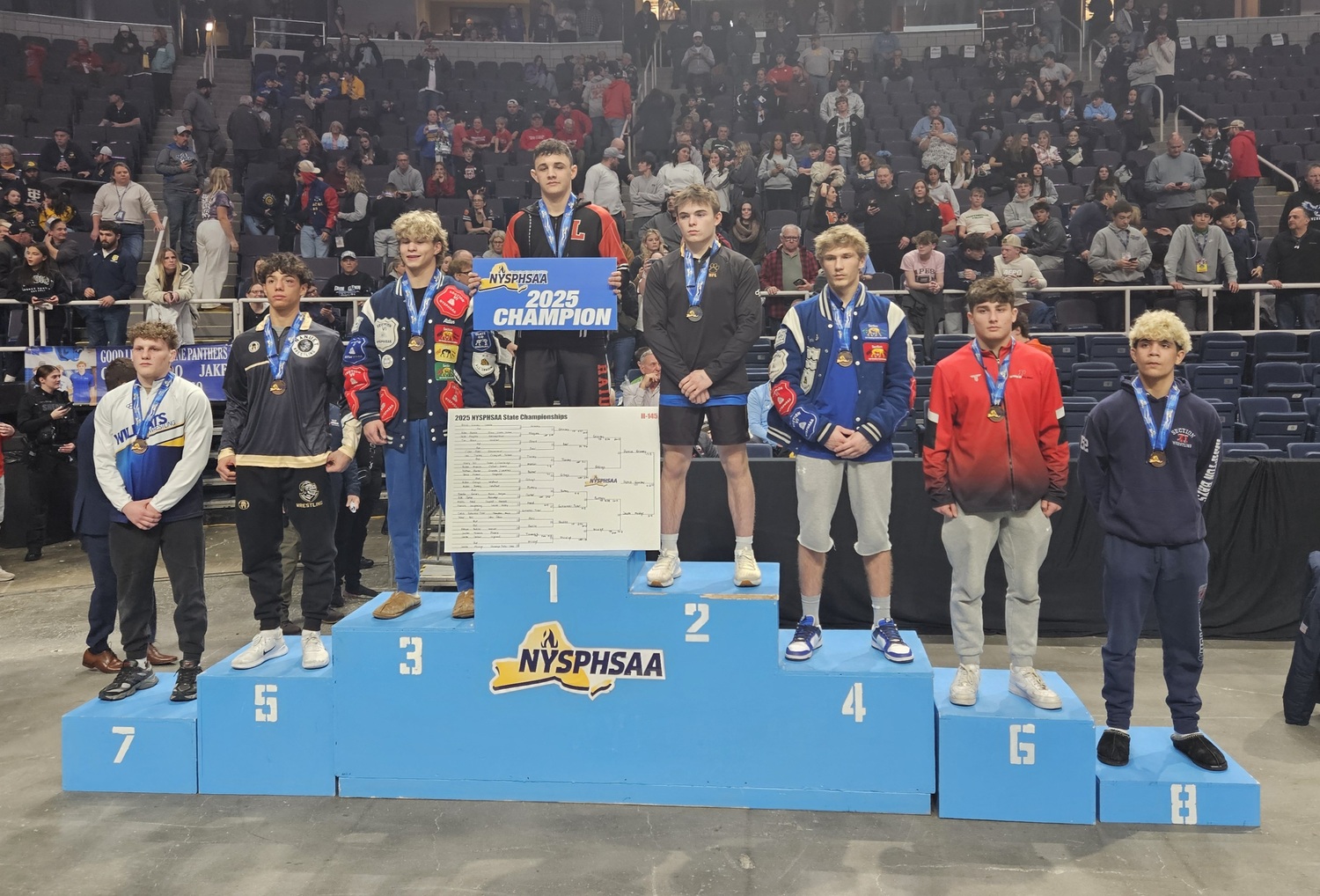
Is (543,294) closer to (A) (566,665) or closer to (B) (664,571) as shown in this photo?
(B) (664,571)

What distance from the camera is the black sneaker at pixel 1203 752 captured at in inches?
171

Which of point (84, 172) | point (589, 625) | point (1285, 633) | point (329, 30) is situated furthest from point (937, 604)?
point (329, 30)

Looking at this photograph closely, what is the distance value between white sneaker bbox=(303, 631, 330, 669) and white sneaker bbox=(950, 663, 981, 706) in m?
2.79

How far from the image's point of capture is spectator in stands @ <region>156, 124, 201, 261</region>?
42.2 feet

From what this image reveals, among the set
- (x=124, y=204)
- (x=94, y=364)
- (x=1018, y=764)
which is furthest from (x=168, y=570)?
(x=124, y=204)

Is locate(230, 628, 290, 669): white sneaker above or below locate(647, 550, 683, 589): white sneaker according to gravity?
below

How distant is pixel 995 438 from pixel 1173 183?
1040cm

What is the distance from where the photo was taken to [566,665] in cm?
458

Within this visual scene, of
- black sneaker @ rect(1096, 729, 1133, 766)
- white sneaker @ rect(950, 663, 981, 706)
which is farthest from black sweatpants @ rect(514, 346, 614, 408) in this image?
black sneaker @ rect(1096, 729, 1133, 766)

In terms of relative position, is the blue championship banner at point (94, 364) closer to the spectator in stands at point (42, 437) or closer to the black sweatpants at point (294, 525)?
the spectator in stands at point (42, 437)

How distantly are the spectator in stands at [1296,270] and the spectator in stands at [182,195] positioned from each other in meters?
12.2

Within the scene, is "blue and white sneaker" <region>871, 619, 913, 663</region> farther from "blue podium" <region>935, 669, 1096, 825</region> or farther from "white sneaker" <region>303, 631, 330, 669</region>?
"white sneaker" <region>303, 631, 330, 669</region>

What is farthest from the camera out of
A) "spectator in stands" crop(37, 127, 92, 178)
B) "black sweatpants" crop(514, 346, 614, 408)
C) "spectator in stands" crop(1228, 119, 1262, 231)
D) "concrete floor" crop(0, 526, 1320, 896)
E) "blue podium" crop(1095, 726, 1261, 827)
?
"spectator in stands" crop(37, 127, 92, 178)

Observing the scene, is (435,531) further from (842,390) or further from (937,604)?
(842,390)
